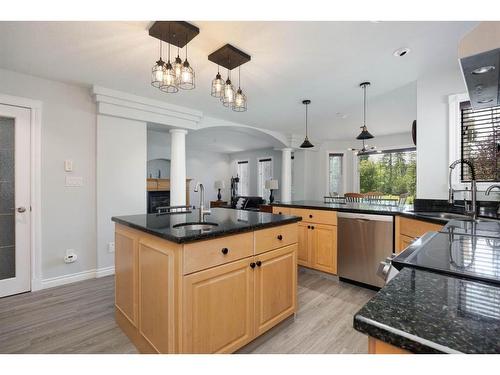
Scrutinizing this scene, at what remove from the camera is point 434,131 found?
9.11 ft

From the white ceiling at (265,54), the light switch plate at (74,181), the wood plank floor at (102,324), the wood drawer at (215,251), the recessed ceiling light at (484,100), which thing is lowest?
the wood plank floor at (102,324)

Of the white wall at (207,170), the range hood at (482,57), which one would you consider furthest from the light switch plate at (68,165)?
the white wall at (207,170)

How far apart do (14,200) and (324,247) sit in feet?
11.5

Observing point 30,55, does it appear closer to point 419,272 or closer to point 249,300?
point 249,300

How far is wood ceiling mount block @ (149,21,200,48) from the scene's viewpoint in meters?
1.80

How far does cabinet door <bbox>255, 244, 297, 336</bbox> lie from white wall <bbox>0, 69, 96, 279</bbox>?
248cm

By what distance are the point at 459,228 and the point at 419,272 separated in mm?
930

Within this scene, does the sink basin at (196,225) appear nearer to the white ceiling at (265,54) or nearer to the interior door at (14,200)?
the white ceiling at (265,54)

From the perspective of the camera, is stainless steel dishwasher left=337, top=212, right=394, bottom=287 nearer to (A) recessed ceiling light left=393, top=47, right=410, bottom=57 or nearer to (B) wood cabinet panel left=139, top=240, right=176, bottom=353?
(A) recessed ceiling light left=393, top=47, right=410, bottom=57

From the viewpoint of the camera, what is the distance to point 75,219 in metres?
2.99

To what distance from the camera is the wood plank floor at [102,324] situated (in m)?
1.74

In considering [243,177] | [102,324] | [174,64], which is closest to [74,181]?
[102,324]

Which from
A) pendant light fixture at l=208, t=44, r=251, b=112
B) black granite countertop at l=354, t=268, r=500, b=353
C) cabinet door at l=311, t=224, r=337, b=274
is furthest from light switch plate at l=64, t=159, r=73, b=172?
black granite countertop at l=354, t=268, r=500, b=353
